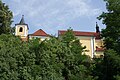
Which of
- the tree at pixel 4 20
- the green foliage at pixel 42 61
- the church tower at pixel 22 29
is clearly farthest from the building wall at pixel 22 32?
the green foliage at pixel 42 61

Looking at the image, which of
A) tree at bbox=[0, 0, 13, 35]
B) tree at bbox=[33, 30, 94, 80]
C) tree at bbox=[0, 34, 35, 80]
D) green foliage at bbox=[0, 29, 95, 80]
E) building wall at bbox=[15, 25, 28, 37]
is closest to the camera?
tree at bbox=[0, 34, 35, 80]

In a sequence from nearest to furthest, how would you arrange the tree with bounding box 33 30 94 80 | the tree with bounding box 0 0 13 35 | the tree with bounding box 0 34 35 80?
the tree with bounding box 0 34 35 80 < the tree with bounding box 33 30 94 80 < the tree with bounding box 0 0 13 35

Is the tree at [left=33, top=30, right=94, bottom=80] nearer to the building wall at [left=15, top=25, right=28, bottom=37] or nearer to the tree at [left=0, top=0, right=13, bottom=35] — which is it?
the tree at [left=0, top=0, right=13, bottom=35]

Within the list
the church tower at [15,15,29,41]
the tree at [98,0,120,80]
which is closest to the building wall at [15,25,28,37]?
the church tower at [15,15,29,41]

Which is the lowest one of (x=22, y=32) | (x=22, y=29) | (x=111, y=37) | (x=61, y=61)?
(x=61, y=61)

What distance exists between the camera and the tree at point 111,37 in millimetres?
21938

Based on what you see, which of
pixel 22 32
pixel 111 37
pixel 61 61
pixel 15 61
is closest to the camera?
pixel 15 61

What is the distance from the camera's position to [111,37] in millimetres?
23531

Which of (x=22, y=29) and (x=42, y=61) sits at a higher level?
(x=22, y=29)

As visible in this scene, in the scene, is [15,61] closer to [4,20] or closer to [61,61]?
[61,61]

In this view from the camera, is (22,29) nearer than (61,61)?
No

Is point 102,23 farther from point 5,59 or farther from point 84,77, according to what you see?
point 5,59

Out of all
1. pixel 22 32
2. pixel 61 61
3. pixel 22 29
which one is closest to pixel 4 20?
pixel 61 61

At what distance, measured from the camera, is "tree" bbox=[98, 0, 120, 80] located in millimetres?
21938
